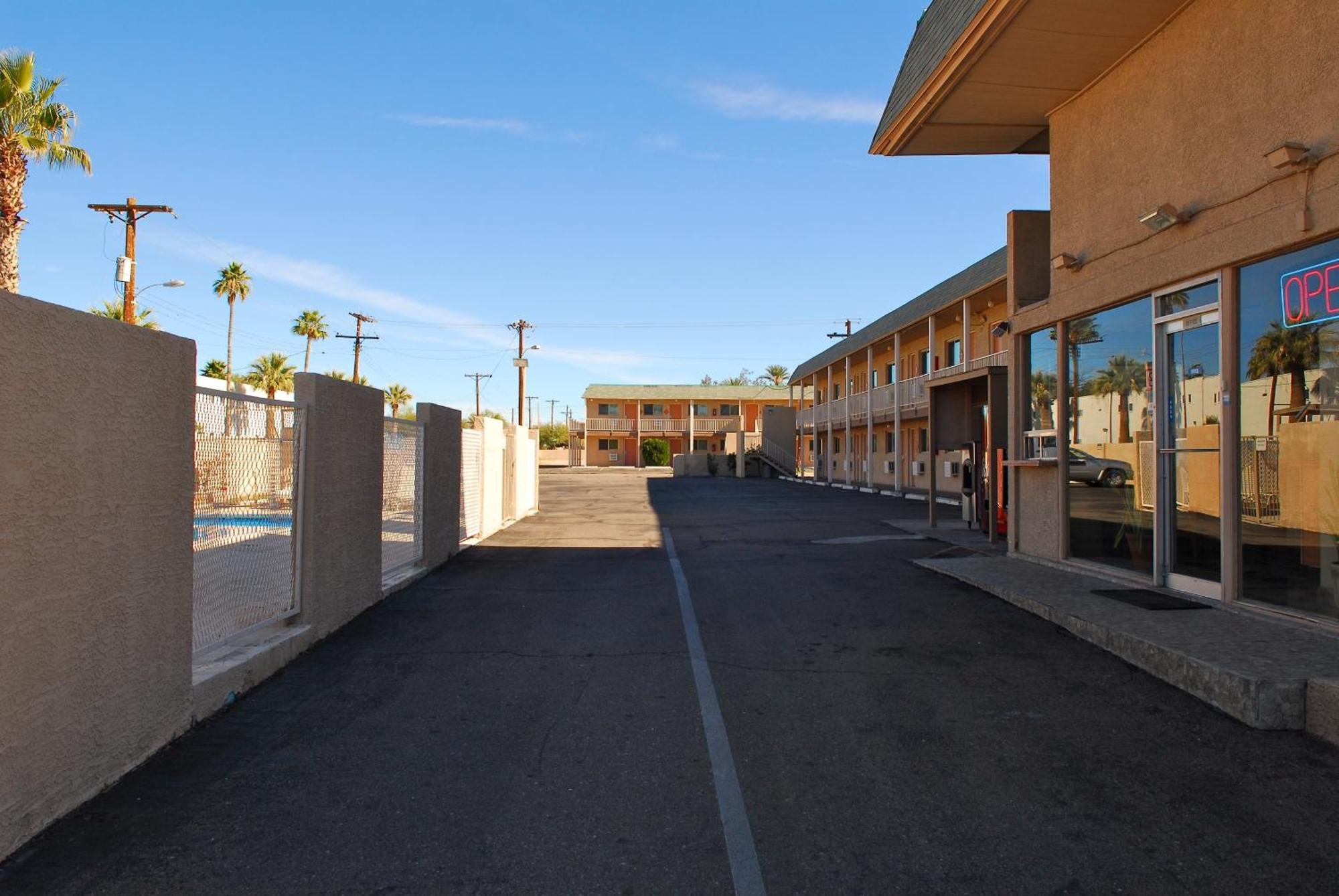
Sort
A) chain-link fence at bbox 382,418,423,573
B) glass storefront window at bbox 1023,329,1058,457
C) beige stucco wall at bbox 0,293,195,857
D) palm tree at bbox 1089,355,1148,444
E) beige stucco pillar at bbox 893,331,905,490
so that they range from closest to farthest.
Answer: beige stucco wall at bbox 0,293,195,857 → palm tree at bbox 1089,355,1148,444 → chain-link fence at bbox 382,418,423,573 → glass storefront window at bbox 1023,329,1058,457 → beige stucco pillar at bbox 893,331,905,490

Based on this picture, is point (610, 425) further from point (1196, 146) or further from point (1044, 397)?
point (1196, 146)

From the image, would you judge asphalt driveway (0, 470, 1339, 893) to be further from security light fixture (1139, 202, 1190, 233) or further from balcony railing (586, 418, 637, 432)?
balcony railing (586, 418, 637, 432)

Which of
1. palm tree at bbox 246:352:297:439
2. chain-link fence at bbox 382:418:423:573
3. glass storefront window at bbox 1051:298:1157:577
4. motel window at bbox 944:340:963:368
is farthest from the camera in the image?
palm tree at bbox 246:352:297:439

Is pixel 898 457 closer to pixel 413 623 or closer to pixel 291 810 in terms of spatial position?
pixel 413 623

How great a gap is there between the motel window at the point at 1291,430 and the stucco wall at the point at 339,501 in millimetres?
6870

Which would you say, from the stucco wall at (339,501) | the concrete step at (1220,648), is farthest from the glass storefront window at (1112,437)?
the stucco wall at (339,501)

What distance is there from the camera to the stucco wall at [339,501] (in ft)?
22.1

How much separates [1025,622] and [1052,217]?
4.78m

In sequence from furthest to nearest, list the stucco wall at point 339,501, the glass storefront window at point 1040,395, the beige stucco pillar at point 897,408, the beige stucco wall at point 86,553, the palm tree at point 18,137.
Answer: the beige stucco pillar at point 897,408, the palm tree at point 18,137, the glass storefront window at point 1040,395, the stucco wall at point 339,501, the beige stucco wall at point 86,553

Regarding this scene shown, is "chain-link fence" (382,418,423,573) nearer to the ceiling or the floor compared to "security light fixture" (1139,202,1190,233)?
nearer to the floor

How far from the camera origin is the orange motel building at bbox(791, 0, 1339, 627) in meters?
6.14

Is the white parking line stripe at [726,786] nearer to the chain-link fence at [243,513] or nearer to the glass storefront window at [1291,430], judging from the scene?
the chain-link fence at [243,513]

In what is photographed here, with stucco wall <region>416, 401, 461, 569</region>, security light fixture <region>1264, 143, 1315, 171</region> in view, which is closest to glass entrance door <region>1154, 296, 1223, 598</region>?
security light fixture <region>1264, 143, 1315, 171</region>

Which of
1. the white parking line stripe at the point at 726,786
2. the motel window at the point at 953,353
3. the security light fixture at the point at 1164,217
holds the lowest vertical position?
the white parking line stripe at the point at 726,786
